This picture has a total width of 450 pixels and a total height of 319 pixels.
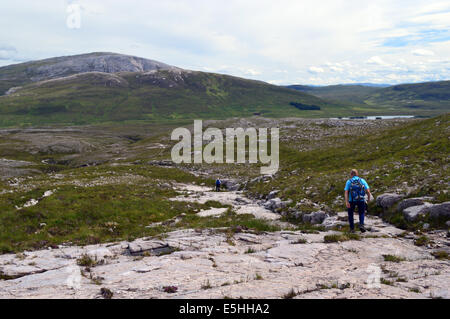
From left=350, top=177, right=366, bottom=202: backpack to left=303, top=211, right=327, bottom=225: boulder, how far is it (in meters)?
4.85

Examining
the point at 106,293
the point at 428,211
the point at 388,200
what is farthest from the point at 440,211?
the point at 106,293

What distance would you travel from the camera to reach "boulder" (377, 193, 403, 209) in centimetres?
1814

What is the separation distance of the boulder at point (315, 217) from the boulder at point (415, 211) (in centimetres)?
507

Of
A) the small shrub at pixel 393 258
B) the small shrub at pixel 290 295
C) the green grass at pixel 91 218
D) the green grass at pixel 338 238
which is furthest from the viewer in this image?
the green grass at pixel 91 218

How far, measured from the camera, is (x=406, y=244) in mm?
12859

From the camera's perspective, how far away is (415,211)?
1584cm

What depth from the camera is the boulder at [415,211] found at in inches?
609

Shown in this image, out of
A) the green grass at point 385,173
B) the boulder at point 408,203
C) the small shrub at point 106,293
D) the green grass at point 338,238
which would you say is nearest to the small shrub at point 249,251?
the green grass at point 338,238

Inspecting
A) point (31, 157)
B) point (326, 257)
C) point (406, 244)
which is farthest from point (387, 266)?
point (31, 157)

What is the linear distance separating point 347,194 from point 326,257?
507 cm

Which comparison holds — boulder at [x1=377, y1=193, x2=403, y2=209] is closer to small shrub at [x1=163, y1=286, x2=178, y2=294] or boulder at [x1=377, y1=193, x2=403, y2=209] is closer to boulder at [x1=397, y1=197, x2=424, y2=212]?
boulder at [x1=397, y1=197, x2=424, y2=212]

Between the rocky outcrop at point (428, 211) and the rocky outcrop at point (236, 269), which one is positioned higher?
the rocky outcrop at point (428, 211)

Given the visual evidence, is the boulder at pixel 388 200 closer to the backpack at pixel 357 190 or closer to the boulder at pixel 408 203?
the boulder at pixel 408 203

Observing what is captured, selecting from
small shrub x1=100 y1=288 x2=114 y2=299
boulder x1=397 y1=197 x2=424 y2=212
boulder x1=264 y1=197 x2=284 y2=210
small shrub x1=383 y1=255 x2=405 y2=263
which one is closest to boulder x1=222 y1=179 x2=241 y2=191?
boulder x1=264 y1=197 x2=284 y2=210
